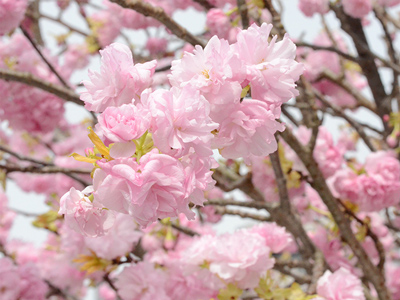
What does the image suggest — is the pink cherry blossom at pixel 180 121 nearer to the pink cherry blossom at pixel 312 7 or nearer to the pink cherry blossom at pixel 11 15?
the pink cherry blossom at pixel 11 15

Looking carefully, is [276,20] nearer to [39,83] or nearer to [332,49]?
[39,83]

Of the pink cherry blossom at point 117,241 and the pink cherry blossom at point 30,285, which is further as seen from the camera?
the pink cherry blossom at point 30,285

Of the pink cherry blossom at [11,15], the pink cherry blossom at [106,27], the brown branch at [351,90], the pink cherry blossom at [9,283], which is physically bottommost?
the pink cherry blossom at [9,283]

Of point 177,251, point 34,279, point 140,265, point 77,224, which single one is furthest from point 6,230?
point 77,224

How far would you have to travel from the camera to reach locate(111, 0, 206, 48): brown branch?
996 millimetres

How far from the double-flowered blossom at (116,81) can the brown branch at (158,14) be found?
48 cm

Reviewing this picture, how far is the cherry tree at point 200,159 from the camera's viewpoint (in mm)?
480

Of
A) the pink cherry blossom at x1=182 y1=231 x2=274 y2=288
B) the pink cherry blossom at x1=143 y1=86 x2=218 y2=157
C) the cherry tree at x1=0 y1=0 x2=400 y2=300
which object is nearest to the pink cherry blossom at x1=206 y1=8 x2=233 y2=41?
the cherry tree at x1=0 y1=0 x2=400 y2=300

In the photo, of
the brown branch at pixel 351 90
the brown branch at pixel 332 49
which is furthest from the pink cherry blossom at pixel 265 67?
the brown branch at pixel 351 90

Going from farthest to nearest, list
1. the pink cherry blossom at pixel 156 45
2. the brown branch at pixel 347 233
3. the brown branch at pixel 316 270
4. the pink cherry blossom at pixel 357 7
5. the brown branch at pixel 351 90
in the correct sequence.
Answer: the pink cherry blossom at pixel 156 45 → the brown branch at pixel 351 90 → the pink cherry blossom at pixel 357 7 → the brown branch at pixel 347 233 → the brown branch at pixel 316 270

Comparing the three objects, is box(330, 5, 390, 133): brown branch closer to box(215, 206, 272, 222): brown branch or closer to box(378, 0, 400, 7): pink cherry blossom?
box(378, 0, 400, 7): pink cherry blossom

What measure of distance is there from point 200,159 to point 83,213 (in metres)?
0.15

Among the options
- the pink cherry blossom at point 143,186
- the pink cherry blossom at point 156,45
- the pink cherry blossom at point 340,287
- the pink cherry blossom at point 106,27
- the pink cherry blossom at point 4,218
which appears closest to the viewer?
the pink cherry blossom at point 143,186

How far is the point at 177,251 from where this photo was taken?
5.81 feet
